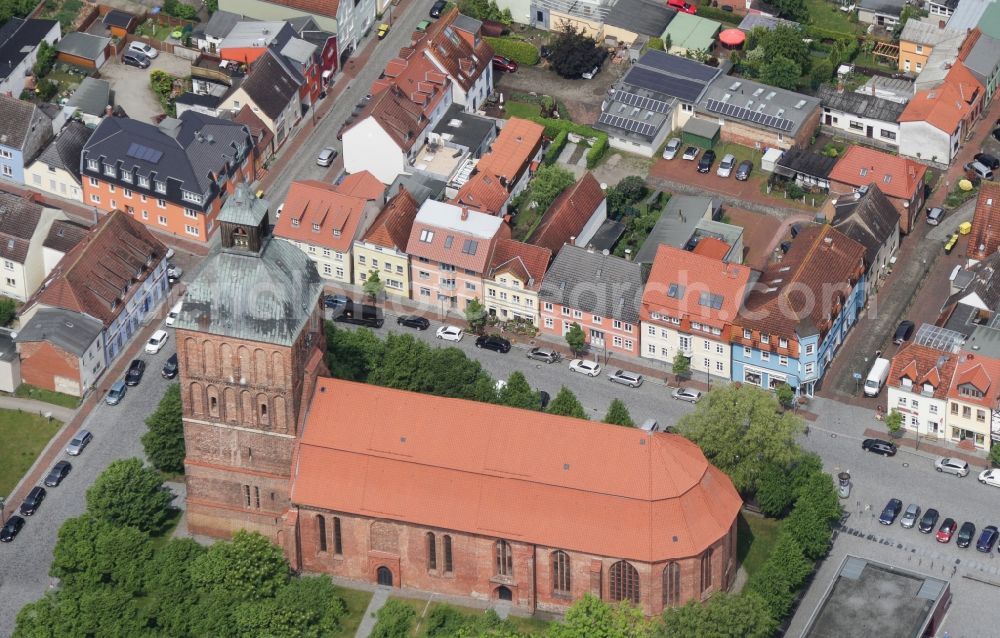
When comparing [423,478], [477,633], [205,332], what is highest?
[205,332]

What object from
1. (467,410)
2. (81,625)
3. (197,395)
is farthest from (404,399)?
(81,625)

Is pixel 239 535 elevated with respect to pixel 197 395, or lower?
lower

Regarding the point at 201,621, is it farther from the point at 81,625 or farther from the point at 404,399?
the point at 404,399

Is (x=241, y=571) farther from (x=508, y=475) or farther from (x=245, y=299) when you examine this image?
(x=508, y=475)

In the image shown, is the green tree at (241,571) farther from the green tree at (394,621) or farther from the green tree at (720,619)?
the green tree at (720,619)

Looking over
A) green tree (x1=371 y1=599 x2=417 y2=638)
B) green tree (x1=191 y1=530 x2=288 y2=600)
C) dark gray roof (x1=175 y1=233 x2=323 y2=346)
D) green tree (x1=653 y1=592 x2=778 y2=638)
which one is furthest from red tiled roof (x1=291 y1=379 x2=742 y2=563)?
dark gray roof (x1=175 y1=233 x2=323 y2=346)

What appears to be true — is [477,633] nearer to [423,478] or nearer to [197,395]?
[423,478]
